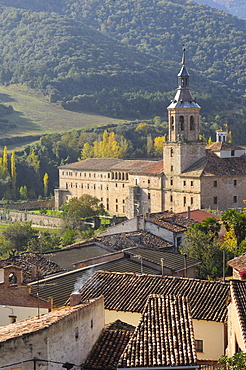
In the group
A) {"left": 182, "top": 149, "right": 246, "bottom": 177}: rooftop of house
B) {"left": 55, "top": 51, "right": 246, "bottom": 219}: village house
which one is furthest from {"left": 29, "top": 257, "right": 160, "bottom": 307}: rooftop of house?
{"left": 182, "top": 149, "right": 246, "bottom": 177}: rooftop of house

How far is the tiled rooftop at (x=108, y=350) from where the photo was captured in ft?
52.9

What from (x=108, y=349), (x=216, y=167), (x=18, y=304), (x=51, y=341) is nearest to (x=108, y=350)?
(x=108, y=349)

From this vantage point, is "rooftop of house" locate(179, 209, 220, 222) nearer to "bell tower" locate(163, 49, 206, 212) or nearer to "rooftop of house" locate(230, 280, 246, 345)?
"bell tower" locate(163, 49, 206, 212)

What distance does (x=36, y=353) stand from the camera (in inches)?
568

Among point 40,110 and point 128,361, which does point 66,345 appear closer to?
point 128,361

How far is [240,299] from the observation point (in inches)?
656

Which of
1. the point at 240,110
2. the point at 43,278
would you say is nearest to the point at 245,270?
the point at 43,278

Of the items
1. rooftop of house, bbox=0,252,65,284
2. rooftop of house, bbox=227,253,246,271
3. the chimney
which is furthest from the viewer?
rooftop of house, bbox=0,252,65,284

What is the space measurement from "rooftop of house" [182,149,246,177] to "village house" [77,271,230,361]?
42.3 meters

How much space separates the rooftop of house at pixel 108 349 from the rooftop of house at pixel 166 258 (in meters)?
12.4

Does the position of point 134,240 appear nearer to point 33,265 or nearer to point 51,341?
point 33,265

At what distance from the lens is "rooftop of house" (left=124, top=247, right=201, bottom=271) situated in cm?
3036

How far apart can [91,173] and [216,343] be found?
A: 2585 inches

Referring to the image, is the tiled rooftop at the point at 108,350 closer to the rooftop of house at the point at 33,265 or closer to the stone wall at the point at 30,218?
the rooftop of house at the point at 33,265
